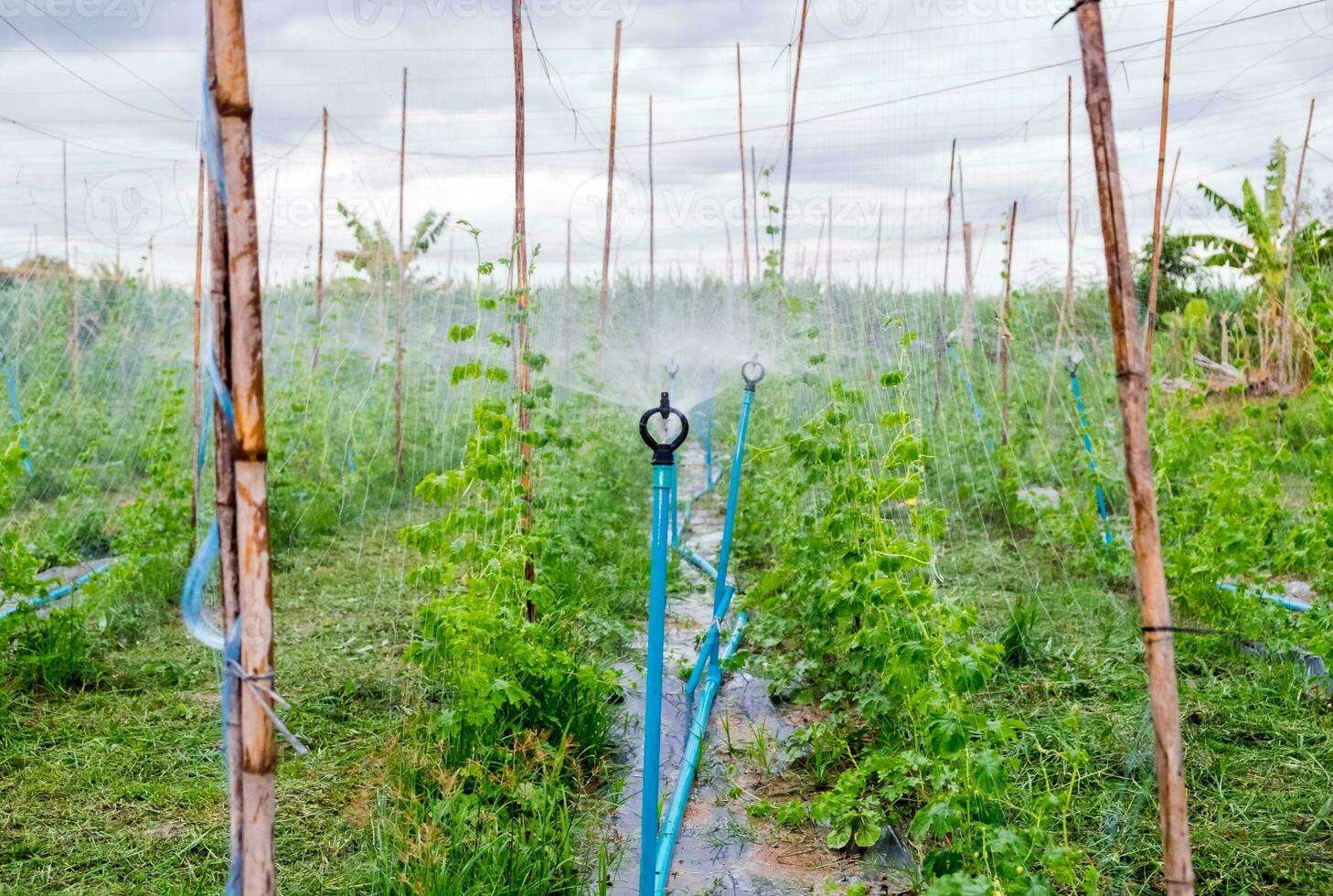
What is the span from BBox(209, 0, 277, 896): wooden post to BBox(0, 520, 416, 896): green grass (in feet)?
4.54

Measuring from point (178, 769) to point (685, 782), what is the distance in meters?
1.99

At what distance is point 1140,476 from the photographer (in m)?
1.80

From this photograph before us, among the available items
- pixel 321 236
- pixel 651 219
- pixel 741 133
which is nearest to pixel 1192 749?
pixel 321 236

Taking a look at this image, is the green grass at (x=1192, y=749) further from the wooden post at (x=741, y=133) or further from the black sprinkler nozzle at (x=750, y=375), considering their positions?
the wooden post at (x=741, y=133)

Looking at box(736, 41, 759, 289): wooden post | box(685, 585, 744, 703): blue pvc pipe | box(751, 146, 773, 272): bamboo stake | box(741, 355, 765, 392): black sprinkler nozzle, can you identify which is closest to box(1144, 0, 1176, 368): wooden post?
box(741, 355, 765, 392): black sprinkler nozzle

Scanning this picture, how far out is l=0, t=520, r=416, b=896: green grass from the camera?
3248mm

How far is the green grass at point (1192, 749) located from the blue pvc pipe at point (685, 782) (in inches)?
46.5

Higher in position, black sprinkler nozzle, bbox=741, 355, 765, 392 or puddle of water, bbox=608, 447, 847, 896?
black sprinkler nozzle, bbox=741, 355, 765, 392

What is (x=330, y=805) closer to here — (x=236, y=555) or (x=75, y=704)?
(x=75, y=704)

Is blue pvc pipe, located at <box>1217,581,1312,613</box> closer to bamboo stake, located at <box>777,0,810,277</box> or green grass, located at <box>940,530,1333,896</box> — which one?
green grass, located at <box>940,530,1333,896</box>

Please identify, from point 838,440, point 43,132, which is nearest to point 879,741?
point 838,440

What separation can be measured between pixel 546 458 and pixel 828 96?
263 centimetres

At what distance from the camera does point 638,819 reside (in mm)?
3863

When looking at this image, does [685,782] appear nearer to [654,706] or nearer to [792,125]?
[654,706]
